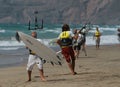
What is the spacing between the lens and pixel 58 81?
11.9 metres

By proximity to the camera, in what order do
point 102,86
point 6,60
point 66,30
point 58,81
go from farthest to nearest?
point 6,60 → point 66,30 → point 58,81 → point 102,86

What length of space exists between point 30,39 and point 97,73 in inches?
98.6

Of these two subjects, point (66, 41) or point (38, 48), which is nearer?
point (38, 48)

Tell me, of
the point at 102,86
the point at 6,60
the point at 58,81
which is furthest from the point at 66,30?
the point at 6,60

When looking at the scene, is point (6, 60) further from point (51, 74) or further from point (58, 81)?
point (58, 81)

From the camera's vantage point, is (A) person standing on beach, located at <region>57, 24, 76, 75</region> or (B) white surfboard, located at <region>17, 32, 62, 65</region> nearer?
(B) white surfboard, located at <region>17, 32, 62, 65</region>

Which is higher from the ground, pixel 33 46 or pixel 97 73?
pixel 33 46

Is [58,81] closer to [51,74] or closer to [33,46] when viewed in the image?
[33,46]

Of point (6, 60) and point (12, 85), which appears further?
point (6, 60)

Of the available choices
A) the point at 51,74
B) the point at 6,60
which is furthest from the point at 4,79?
the point at 6,60

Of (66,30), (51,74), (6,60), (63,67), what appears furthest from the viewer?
(6,60)

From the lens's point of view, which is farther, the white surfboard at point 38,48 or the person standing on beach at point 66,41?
the person standing on beach at point 66,41

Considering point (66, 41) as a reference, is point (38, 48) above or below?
below

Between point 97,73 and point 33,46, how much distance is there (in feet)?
8.05
